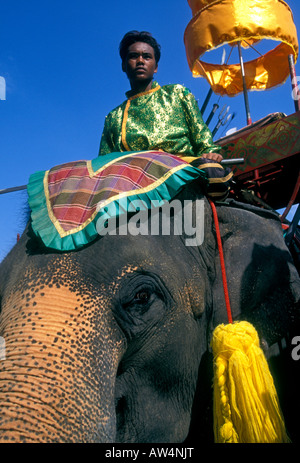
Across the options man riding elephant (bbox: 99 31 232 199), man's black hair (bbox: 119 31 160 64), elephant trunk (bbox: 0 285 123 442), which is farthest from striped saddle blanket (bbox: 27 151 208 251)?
man's black hair (bbox: 119 31 160 64)

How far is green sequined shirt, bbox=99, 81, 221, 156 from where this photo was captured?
233 centimetres

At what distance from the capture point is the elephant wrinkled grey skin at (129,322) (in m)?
1.09

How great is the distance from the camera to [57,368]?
3.66 feet

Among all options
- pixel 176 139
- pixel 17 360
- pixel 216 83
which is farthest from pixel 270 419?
pixel 216 83

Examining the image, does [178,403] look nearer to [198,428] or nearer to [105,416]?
[198,428]

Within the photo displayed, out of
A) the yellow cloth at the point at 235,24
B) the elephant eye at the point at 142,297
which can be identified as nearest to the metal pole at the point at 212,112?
the yellow cloth at the point at 235,24

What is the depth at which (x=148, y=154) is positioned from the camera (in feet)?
6.08

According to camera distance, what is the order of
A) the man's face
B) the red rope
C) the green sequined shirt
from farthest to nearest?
1. the man's face
2. the green sequined shirt
3. the red rope

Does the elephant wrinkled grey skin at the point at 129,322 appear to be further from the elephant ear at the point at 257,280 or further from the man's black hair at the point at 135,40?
the man's black hair at the point at 135,40

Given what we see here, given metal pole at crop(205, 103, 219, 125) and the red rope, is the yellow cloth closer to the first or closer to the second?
metal pole at crop(205, 103, 219, 125)

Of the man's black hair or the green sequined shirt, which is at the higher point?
the man's black hair

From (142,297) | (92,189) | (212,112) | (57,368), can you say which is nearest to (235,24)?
(212,112)

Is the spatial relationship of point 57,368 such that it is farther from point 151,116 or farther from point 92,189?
point 151,116
